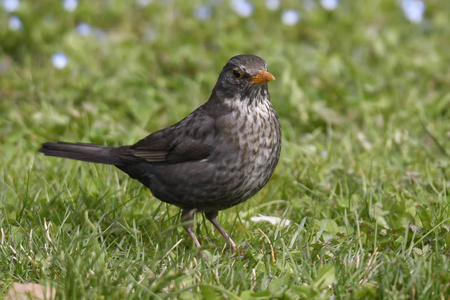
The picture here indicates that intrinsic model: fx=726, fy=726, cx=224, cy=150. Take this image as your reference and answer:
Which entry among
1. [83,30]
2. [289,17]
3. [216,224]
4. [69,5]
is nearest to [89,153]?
[216,224]

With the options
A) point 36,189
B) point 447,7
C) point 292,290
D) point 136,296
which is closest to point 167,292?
point 136,296

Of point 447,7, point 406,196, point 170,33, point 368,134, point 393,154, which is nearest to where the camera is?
point 406,196

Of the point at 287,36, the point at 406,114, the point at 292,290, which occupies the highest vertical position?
the point at 287,36

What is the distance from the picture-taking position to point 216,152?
13.7ft

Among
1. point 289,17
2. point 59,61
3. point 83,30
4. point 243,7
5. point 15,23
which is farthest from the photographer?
point 243,7

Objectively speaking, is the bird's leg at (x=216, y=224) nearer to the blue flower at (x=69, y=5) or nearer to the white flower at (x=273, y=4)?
the blue flower at (x=69, y=5)

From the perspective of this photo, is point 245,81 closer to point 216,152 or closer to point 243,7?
A: point 216,152

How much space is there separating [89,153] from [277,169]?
1514 mm

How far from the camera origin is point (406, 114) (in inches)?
257

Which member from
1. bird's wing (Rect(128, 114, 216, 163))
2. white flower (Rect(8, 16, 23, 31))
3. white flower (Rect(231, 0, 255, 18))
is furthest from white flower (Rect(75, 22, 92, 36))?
bird's wing (Rect(128, 114, 216, 163))

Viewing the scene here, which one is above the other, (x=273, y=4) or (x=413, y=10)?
(x=273, y=4)

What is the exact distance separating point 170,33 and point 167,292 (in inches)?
209

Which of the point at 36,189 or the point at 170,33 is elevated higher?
the point at 170,33

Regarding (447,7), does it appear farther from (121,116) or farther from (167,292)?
(167,292)
